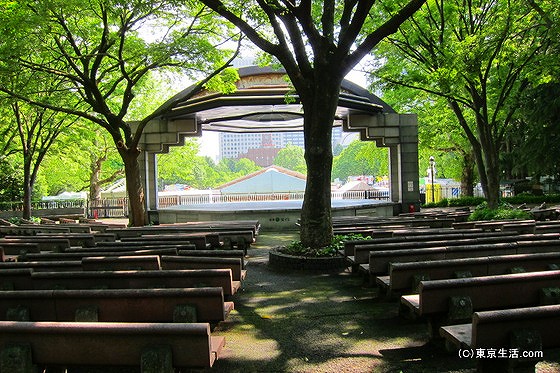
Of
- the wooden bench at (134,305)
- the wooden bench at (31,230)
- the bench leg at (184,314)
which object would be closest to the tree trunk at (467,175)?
the wooden bench at (31,230)

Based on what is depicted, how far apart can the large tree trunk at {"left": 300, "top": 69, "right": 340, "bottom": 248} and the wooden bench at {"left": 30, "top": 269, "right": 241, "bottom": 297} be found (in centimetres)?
439

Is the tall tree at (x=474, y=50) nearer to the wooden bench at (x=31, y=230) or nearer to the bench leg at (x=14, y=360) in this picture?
the wooden bench at (x=31, y=230)

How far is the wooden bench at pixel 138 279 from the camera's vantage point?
443cm

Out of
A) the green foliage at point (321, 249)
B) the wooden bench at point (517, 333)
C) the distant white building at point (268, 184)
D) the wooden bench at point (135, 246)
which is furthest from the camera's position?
the distant white building at point (268, 184)

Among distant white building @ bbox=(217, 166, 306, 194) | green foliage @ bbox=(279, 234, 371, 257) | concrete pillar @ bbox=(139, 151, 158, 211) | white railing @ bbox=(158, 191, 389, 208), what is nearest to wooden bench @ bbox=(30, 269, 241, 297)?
green foliage @ bbox=(279, 234, 371, 257)

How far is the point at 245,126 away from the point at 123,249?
65.2 ft

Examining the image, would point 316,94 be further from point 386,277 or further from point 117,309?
point 117,309

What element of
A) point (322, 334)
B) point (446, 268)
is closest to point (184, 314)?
point (322, 334)

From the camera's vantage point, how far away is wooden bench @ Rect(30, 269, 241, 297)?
14.5ft

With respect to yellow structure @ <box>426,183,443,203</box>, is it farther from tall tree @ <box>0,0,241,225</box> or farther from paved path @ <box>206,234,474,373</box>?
paved path @ <box>206,234,474,373</box>

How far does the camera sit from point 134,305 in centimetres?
363

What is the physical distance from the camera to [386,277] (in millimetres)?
5391

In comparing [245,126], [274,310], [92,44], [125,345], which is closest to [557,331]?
[125,345]

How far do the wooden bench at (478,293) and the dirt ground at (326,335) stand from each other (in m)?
0.48
